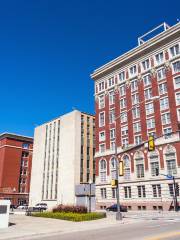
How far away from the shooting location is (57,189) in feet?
246

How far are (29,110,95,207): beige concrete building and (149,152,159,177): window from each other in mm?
26689

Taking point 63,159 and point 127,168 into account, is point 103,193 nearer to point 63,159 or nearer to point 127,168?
point 127,168

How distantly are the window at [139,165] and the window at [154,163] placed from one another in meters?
2.25

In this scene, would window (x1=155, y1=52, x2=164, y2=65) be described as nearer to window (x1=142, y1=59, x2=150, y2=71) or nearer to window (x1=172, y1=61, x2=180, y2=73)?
window (x1=142, y1=59, x2=150, y2=71)

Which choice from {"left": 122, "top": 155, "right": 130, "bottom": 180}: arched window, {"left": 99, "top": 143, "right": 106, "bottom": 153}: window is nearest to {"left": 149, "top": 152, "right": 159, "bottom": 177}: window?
{"left": 122, "top": 155, "right": 130, "bottom": 180}: arched window

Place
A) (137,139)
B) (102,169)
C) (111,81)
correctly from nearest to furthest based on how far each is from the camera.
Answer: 1. (137,139)
2. (102,169)
3. (111,81)

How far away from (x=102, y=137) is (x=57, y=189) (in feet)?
79.4

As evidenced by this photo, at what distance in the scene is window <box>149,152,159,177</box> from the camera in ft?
163

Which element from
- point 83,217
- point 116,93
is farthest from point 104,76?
point 83,217

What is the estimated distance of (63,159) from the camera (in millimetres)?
76125

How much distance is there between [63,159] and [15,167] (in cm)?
2792

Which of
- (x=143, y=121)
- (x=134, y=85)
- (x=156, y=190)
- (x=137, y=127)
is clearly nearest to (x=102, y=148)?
(x=137, y=127)

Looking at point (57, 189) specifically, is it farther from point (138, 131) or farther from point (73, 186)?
point (138, 131)

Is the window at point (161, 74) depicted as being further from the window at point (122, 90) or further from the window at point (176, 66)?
the window at point (122, 90)
